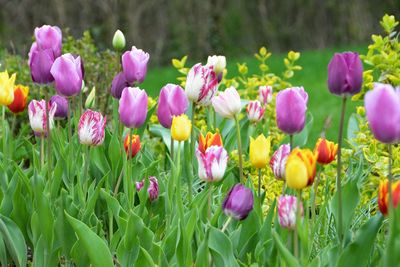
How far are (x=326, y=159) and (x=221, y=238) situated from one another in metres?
0.32

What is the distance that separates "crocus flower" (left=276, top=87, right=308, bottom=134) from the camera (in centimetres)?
190

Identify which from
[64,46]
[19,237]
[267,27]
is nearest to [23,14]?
[267,27]

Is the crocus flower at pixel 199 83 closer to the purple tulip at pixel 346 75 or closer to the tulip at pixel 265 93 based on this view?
the purple tulip at pixel 346 75

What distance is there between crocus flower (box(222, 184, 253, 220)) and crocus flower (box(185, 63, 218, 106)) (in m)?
0.37

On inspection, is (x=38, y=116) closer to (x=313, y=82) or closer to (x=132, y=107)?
(x=132, y=107)

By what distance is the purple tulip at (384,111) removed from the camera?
1590 mm

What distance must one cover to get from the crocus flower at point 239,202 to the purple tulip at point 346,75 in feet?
1.00

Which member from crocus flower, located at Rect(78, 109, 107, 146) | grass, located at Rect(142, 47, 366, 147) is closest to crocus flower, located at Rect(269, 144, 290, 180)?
crocus flower, located at Rect(78, 109, 107, 146)

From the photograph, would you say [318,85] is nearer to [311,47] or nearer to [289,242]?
[311,47]

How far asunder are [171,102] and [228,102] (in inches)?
6.7

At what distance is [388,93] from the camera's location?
1587 mm

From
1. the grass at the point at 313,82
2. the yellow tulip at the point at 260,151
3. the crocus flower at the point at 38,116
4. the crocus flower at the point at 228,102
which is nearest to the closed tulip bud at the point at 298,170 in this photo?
the yellow tulip at the point at 260,151

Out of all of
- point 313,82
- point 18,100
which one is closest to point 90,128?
point 18,100

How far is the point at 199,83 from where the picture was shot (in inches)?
86.5
